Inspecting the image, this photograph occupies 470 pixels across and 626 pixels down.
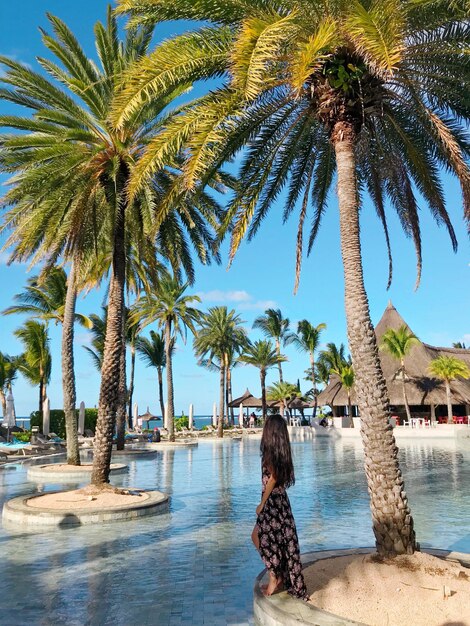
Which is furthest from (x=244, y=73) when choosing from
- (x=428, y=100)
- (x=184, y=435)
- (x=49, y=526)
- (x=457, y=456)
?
(x=184, y=435)

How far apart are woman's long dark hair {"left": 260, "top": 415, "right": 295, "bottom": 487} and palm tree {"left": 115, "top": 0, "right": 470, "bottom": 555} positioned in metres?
1.52

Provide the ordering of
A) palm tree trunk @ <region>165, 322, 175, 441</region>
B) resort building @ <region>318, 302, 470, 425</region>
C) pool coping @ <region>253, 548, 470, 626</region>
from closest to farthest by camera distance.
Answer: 1. pool coping @ <region>253, 548, 470, 626</region>
2. palm tree trunk @ <region>165, 322, 175, 441</region>
3. resort building @ <region>318, 302, 470, 425</region>

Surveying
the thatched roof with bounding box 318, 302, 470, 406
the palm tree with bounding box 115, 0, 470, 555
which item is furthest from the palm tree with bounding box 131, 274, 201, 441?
the palm tree with bounding box 115, 0, 470, 555

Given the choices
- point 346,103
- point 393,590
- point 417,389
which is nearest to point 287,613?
point 393,590

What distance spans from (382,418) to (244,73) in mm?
4433

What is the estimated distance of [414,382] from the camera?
1949 inches

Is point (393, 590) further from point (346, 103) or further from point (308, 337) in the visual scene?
point (308, 337)

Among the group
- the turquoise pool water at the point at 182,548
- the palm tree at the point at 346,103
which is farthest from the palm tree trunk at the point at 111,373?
the palm tree at the point at 346,103

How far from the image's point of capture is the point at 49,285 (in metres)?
34.9

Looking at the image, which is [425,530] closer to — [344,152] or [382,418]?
[382,418]

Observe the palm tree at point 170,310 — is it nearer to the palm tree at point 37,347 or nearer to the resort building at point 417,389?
the palm tree at point 37,347

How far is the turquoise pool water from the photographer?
5.90m

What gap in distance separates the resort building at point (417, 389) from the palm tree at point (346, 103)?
37.5 meters

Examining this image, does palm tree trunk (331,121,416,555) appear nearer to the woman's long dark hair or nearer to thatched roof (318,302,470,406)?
the woman's long dark hair
